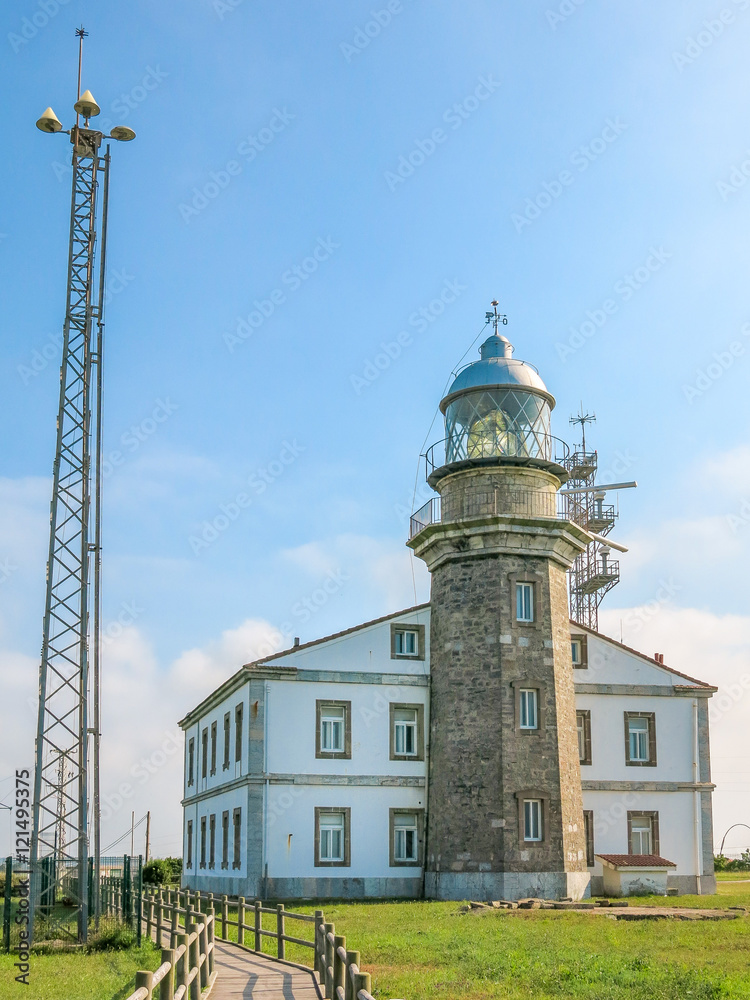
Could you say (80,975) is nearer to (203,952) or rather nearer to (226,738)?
(203,952)

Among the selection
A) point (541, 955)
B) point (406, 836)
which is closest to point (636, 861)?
point (406, 836)

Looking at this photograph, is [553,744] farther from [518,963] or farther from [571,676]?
[518,963]

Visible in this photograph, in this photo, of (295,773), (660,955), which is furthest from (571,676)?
(660,955)

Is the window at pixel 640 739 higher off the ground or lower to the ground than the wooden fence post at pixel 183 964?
higher

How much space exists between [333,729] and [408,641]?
3186 mm

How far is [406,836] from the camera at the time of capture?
102ft

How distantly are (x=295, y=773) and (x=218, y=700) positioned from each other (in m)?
6.36

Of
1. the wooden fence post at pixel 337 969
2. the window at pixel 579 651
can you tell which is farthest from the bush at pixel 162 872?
the wooden fence post at pixel 337 969

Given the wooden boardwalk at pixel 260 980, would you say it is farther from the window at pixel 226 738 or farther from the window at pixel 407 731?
the window at pixel 226 738

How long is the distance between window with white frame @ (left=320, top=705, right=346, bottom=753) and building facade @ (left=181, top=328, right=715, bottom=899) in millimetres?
38

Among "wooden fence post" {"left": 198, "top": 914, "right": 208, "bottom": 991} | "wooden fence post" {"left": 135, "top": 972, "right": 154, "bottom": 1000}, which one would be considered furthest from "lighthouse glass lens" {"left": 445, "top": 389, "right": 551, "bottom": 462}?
"wooden fence post" {"left": 135, "top": 972, "right": 154, "bottom": 1000}

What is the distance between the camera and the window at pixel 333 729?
1223 inches

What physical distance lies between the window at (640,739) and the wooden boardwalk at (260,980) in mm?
18614

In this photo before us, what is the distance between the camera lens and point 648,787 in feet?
108
